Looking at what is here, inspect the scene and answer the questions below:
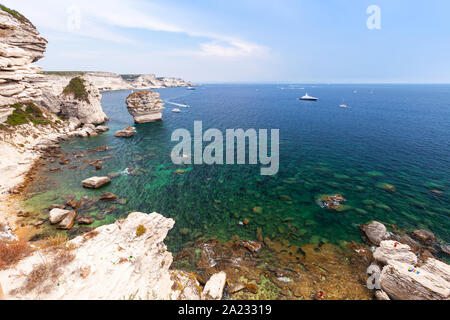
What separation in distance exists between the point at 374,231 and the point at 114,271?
24.3m

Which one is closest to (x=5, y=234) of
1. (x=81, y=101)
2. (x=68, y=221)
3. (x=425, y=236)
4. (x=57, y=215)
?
(x=57, y=215)

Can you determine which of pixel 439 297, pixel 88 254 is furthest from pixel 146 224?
pixel 439 297

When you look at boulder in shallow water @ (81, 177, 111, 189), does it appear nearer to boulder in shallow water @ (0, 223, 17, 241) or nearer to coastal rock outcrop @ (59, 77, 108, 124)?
boulder in shallow water @ (0, 223, 17, 241)

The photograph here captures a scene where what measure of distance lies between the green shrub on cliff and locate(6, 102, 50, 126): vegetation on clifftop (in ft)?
36.4

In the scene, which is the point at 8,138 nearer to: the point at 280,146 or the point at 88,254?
the point at 88,254

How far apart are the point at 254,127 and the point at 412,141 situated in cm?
4341

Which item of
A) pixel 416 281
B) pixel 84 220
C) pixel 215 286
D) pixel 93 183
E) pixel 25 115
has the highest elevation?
pixel 25 115

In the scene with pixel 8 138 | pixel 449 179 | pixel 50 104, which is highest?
pixel 50 104

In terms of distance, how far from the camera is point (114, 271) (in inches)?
428

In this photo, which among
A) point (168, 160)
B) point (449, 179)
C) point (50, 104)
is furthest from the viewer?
point (50, 104)

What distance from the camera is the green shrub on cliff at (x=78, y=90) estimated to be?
A: 181 ft

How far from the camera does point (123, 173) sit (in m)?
30.9

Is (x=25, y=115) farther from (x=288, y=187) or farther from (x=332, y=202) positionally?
(x=332, y=202)

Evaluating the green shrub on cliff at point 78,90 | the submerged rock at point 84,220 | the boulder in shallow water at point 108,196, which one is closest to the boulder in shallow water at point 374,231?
the submerged rock at point 84,220
